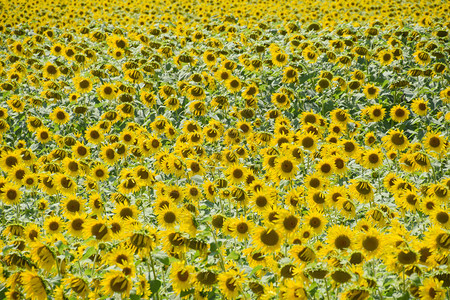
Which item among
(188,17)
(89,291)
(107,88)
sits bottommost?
(188,17)

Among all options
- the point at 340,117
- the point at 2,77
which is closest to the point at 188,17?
the point at 2,77

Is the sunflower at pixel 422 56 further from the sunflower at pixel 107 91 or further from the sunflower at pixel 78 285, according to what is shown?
the sunflower at pixel 78 285

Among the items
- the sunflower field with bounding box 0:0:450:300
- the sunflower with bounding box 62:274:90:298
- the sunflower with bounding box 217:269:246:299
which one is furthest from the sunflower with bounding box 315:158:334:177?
the sunflower with bounding box 62:274:90:298

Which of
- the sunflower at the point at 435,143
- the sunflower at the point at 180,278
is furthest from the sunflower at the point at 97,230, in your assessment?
the sunflower at the point at 435,143

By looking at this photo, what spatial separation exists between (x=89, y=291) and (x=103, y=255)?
30 centimetres

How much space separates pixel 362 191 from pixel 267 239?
1.58 meters

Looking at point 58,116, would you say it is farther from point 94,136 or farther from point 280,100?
point 280,100

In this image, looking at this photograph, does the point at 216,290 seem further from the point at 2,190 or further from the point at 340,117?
the point at 340,117

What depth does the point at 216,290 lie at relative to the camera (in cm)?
297

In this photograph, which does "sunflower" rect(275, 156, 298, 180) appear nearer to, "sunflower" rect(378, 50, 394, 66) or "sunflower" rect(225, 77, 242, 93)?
"sunflower" rect(225, 77, 242, 93)

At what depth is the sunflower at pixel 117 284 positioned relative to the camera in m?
2.58

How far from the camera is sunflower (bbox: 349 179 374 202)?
424 cm

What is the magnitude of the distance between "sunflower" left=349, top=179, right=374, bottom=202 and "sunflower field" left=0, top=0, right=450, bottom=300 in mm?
14

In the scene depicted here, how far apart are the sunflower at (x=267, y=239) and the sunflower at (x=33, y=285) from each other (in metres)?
1.44
